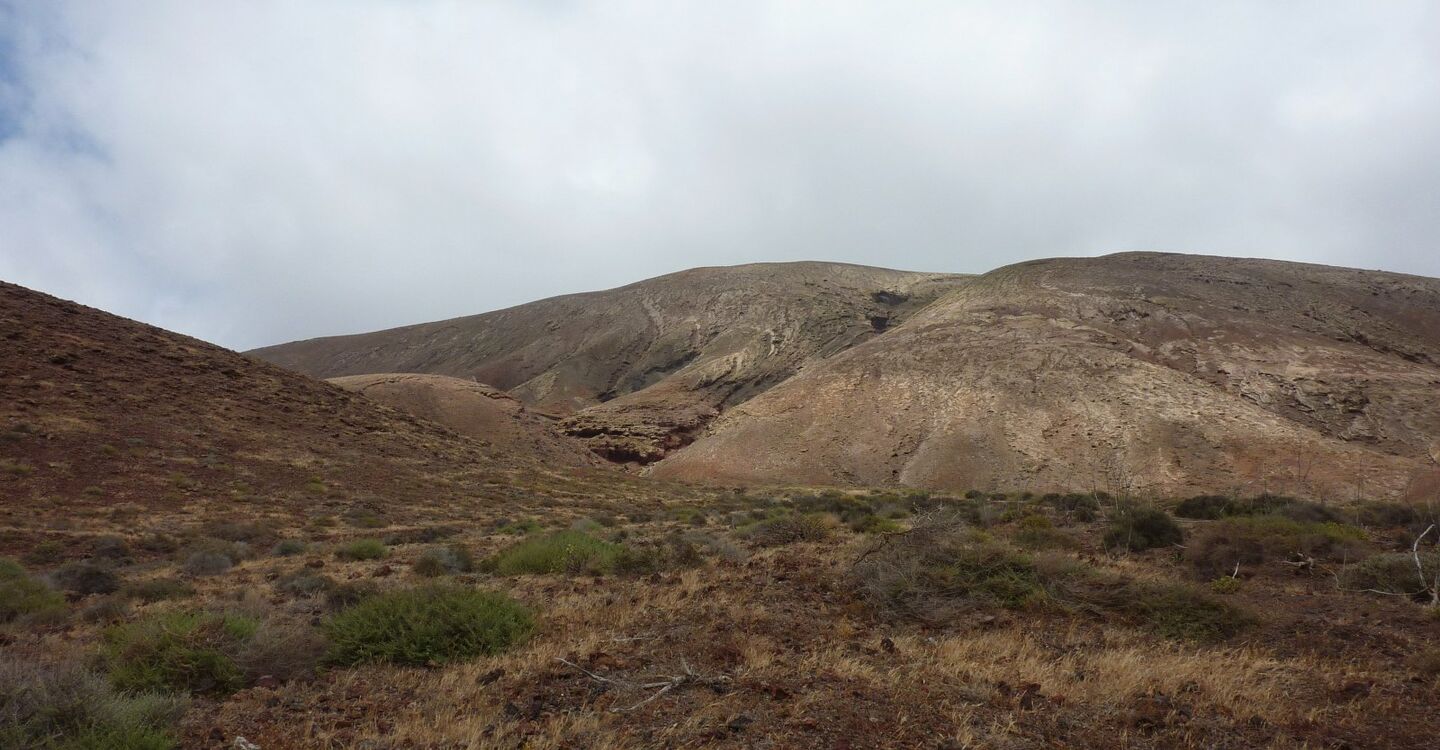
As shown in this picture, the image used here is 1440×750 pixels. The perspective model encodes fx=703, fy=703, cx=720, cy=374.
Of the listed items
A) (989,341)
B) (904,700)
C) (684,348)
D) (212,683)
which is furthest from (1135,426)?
(684,348)

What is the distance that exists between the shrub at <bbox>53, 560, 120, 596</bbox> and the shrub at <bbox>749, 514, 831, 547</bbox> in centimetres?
1063

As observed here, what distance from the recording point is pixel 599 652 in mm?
6695

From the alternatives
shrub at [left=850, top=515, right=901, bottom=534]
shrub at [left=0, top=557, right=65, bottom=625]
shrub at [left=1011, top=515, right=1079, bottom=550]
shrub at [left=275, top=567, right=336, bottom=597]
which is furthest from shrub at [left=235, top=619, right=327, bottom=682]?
shrub at [left=1011, top=515, right=1079, bottom=550]

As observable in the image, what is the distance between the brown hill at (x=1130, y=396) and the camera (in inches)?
1463

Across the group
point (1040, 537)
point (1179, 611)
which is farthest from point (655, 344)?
point (1179, 611)

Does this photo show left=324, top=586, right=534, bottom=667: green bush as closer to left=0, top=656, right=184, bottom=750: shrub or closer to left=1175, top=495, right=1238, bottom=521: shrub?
left=0, top=656, right=184, bottom=750: shrub

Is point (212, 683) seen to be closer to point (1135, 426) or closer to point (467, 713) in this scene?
point (467, 713)

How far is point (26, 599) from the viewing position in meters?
9.28

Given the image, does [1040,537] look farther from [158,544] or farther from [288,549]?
[158,544]

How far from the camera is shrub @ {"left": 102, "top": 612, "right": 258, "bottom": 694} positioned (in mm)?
5840

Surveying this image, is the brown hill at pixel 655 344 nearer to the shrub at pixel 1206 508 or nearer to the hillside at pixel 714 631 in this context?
the shrub at pixel 1206 508

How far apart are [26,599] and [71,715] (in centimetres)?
701

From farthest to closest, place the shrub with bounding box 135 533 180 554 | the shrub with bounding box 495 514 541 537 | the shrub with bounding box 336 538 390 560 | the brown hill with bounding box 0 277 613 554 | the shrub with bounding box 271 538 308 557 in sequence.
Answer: the brown hill with bounding box 0 277 613 554, the shrub with bounding box 495 514 541 537, the shrub with bounding box 135 533 180 554, the shrub with bounding box 271 538 308 557, the shrub with bounding box 336 538 390 560

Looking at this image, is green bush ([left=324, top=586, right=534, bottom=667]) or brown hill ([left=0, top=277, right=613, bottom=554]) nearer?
green bush ([left=324, top=586, right=534, bottom=667])
